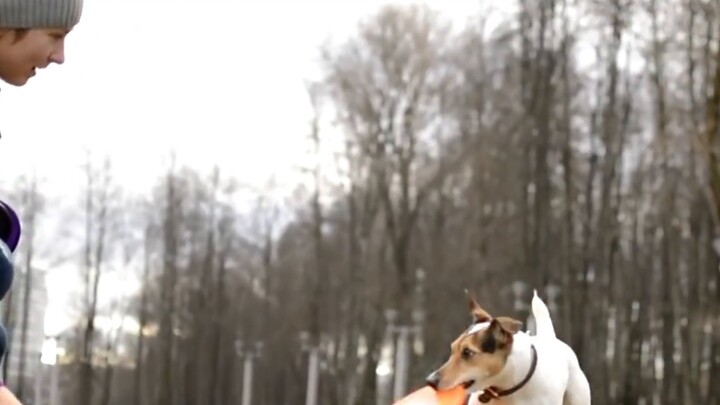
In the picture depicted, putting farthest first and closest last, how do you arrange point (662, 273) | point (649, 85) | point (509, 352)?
point (662, 273), point (649, 85), point (509, 352)

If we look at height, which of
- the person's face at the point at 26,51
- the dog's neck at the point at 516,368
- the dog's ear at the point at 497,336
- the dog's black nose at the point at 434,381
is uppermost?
the person's face at the point at 26,51

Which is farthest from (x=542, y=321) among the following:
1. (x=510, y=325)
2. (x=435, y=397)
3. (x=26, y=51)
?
(x=26, y=51)

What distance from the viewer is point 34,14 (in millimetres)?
1435

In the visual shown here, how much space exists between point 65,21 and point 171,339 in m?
33.0

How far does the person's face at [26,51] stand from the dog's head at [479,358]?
4084mm

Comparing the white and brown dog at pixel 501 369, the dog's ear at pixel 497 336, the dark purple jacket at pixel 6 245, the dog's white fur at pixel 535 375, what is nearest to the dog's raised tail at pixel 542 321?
the dog's white fur at pixel 535 375

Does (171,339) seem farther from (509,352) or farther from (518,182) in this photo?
(509,352)

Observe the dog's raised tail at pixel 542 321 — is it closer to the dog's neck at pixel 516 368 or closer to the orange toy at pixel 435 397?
the dog's neck at pixel 516 368

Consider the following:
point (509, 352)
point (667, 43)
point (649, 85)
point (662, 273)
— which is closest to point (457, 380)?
point (509, 352)

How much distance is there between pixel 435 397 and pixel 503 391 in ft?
1.41

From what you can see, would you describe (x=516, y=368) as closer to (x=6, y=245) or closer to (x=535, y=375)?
(x=535, y=375)

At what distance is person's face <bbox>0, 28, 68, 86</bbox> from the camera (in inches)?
57.4

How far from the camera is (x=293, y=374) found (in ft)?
→ 110

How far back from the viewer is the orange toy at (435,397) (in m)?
5.01
